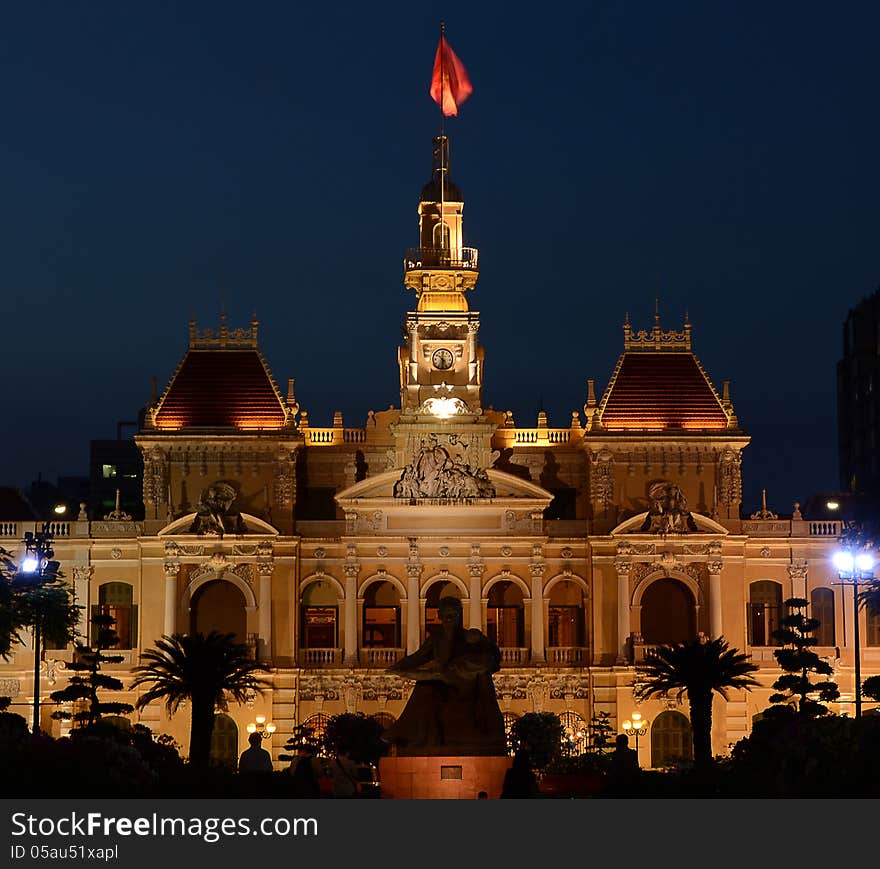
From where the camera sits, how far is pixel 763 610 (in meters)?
101

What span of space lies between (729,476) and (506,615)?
11.8 meters

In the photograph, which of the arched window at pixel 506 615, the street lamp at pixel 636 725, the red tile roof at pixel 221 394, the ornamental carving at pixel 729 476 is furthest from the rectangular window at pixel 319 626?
the ornamental carving at pixel 729 476

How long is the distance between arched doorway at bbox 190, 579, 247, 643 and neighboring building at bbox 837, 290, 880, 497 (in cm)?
4815

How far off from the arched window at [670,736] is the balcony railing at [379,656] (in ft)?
37.7

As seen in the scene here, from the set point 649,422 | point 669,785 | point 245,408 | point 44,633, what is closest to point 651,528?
point 649,422

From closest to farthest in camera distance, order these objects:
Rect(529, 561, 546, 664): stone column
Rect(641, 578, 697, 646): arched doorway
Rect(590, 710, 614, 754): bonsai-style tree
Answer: Rect(590, 710, 614, 754): bonsai-style tree, Rect(529, 561, 546, 664): stone column, Rect(641, 578, 697, 646): arched doorway

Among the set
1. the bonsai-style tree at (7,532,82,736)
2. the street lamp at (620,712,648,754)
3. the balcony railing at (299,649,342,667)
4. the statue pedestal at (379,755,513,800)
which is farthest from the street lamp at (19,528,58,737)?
the street lamp at (620,712,648,754)

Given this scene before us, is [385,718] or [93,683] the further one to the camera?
[385,718]

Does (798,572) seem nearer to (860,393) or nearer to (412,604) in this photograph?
(412,604)

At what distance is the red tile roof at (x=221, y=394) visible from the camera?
9950cm

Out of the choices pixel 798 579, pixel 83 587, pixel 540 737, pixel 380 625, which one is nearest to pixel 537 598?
pixel 380 625

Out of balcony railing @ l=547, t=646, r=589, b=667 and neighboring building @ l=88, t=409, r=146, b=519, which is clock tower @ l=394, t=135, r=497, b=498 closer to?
balcony railing @ l=547, t=646, r=589, b=667

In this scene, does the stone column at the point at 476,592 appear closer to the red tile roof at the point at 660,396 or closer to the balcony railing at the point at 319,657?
the balcony railing at the point at 319,657

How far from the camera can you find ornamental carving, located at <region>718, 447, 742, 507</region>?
99000mm
